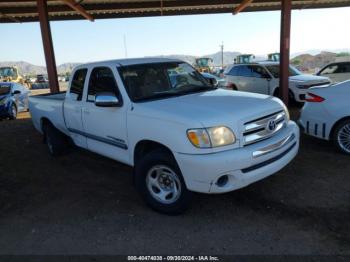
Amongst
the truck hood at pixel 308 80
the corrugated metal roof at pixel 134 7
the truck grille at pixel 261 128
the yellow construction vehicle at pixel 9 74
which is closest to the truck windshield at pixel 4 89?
the corrugated metal roof at pixel 134 7

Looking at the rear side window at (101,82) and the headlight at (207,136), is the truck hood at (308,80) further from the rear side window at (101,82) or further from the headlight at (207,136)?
the headlight at (207,136)

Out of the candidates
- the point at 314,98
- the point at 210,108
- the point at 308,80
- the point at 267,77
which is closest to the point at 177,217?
the point at 210,108

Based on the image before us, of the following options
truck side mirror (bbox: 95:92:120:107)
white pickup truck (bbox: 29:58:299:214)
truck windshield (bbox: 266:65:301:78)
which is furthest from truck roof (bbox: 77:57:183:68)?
truck windshield (bbox: 266:65:301:78)

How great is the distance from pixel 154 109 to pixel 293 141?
6.27 feet

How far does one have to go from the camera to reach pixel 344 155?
559cm

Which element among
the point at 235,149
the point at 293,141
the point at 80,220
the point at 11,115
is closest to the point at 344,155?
the point at 293,141

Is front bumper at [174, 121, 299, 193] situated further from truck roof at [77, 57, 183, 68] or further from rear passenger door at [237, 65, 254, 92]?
rear passenger door at [237, 65, 254, 92]

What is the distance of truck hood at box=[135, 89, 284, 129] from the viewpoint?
3.42m

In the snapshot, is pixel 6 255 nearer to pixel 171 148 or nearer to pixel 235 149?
pixel 171 148

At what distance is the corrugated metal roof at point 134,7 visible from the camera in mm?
11484

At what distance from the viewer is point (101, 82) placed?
15.9ft

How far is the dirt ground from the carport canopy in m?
5.32

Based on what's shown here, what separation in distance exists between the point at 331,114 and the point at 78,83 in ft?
14.8

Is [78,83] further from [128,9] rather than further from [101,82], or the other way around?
[128,9]
